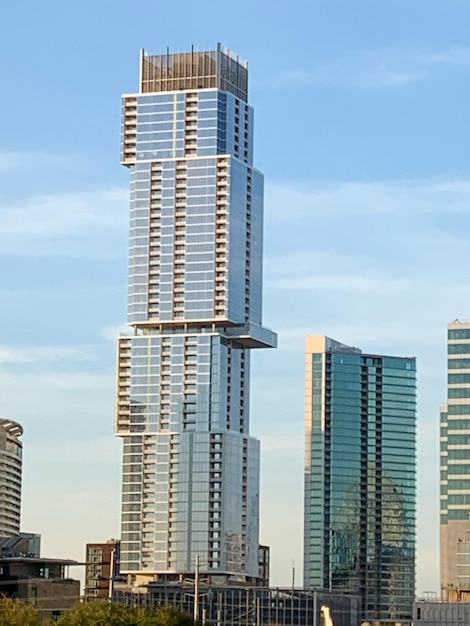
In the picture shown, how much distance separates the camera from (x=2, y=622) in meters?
104

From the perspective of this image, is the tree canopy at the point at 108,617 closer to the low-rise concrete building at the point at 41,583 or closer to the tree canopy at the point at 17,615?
Result: the tree canopy at the point at 17,615

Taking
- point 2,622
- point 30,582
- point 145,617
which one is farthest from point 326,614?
point 30,582

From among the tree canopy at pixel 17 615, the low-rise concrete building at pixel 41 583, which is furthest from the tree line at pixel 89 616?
the low-rise concrete building at pixel 41 583

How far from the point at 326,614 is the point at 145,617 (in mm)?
61319

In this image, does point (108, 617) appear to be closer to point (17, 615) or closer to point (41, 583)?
point (17, 615)

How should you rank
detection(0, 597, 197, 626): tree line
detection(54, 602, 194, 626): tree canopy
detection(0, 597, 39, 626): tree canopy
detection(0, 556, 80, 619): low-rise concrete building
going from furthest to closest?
detection(0, 556, 80, 619): low-rise concrete building, detection(54, 602, 194, 626): tree canopy, detection(0, 597, 197, 626): tree line, detection(0, 597, 39, 626): tree canopy

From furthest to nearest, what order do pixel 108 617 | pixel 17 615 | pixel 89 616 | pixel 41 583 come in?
1. pixel 41 583
2. pixel 108 617
3. pixel 89 616
4. pixel 17 615

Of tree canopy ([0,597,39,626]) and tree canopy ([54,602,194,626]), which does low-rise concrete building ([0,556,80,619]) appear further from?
tree canopy ([0,597,39,626])

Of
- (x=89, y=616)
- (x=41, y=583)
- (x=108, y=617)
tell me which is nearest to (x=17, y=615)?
(x=89, y=616)

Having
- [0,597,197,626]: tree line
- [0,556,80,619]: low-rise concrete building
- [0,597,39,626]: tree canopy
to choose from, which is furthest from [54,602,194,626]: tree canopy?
[0,556,80,619]: low-rise concrete building

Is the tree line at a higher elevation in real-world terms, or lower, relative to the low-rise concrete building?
lower

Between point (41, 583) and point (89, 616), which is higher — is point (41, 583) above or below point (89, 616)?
above

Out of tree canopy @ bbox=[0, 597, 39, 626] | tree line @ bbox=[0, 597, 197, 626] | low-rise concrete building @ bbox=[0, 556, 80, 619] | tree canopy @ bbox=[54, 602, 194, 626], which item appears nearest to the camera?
tree canopy @ bbox=[0, 597, 39, 626]

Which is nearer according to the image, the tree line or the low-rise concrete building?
the tree line
